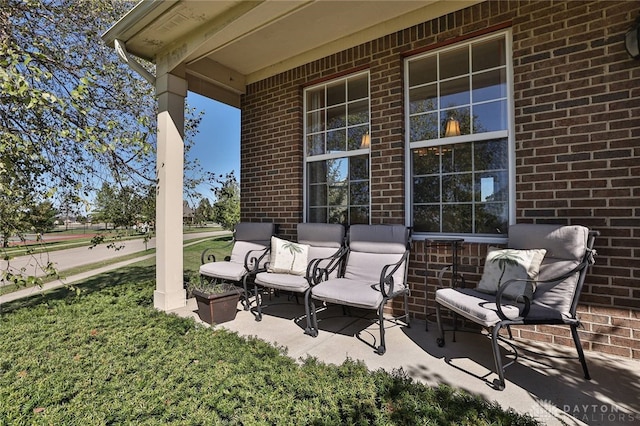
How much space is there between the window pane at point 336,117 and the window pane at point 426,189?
4.40ft

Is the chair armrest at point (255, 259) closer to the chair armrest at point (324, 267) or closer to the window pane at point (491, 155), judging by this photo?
the chair armrest at point (324, 267)

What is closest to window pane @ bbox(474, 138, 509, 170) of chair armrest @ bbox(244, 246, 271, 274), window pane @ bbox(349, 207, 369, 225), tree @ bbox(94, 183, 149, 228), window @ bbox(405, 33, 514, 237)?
window @ bbox(405, 33, 514, 237)

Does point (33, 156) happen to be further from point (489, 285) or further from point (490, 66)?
point (490, 66)

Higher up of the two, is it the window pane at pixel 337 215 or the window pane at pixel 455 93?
the window pane at pixel 455 93

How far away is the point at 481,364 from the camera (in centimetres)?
228

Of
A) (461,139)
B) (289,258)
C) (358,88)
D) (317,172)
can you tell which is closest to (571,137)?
(461,139)

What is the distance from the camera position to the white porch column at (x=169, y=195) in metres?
3.62

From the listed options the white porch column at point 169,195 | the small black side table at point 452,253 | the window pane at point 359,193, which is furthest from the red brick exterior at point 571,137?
the white porch column at point 169,195

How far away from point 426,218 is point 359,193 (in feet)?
3.05

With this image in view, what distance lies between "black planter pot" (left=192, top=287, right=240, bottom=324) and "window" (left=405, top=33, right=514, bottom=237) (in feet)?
7.31

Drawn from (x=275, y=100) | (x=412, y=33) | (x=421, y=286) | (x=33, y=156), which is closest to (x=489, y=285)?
(x=421, y=286)

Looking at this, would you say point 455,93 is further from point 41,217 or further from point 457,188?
point 41,217

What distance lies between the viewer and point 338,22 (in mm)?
3494

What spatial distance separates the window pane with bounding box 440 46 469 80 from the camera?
321cm
